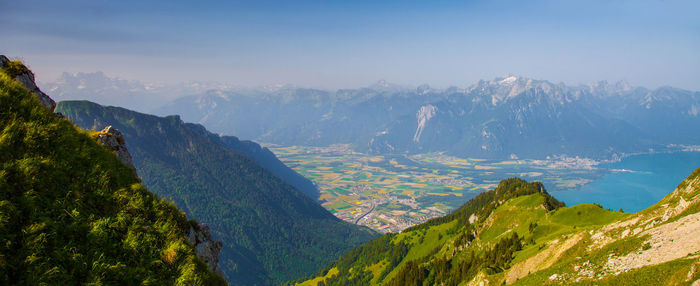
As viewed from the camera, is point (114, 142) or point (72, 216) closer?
point (72, 216)

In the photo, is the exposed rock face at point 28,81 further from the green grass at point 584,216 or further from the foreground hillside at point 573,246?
the green grass at point 584,216

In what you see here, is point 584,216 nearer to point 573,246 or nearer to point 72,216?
point 573,246

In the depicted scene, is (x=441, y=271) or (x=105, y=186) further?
(x=441, y=271)

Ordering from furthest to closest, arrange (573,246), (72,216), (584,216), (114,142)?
(584,216) → (573,246) → (114,142) → (72,216)

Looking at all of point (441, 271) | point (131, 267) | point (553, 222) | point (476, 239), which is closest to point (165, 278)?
point (131, 267)

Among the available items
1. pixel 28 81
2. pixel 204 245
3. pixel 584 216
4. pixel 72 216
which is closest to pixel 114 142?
pixel 28 81

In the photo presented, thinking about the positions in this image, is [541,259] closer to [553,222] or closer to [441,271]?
[553,222]

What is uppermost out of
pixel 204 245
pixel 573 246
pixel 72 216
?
pixel 72 216
